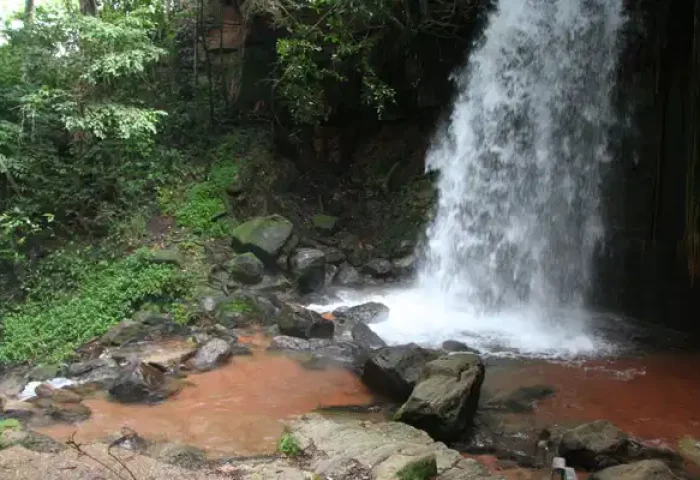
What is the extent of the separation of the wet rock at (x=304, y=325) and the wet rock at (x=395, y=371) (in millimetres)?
1714

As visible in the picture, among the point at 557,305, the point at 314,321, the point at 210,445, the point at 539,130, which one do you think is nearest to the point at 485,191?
the point at 539,130

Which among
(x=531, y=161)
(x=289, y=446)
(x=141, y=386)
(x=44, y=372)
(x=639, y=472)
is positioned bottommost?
(x=44, y=372)

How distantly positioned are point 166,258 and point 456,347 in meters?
5.01

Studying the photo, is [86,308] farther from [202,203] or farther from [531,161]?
[531,161]

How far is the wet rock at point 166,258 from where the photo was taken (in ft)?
32.5

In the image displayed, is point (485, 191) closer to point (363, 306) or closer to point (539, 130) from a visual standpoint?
point (539, 130)

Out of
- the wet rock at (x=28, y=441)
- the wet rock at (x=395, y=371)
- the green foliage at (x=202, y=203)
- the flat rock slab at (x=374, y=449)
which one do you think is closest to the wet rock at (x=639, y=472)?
the flat rock slab at (x=374, y=449)

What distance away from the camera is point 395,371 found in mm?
6660

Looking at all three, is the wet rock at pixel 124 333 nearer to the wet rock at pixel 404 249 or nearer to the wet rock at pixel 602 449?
the wet rock at pixel 404 249

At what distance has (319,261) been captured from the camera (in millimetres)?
10898

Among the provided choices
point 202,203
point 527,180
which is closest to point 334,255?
point 202,203

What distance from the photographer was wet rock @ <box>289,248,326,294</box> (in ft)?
35.2

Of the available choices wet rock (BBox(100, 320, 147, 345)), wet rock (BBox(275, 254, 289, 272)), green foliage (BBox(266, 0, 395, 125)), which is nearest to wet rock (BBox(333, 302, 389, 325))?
wet rock (BBox(275, 254, 289, 272))

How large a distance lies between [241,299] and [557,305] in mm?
5503
